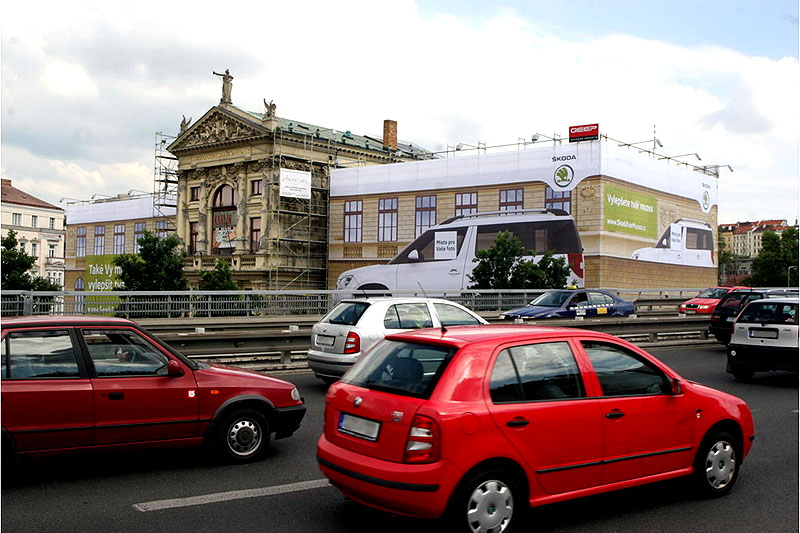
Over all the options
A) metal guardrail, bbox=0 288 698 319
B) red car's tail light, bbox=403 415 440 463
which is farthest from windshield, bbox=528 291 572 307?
red car's tail light, bbox=403 415 440 463

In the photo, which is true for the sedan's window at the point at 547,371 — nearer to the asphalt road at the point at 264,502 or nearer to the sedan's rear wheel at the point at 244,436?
the asphalt road at the point at 264,502

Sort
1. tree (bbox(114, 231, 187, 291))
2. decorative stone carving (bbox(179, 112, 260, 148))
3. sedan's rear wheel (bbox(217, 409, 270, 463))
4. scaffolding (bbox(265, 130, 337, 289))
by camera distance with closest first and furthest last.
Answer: sedan's rear wheel (bbox(217, 409, 270, 463))
tree (bbox(114, 231, 187, 291))
scaffolding (bbox(265, 130, 337, 289))
decorative stone carving (bbox(179, 112, 260, 148))

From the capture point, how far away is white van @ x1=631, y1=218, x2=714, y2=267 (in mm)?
47781

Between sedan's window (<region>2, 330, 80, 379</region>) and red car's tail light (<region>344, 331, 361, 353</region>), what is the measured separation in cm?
538

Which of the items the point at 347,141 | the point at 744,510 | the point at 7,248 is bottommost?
the point at 744,510

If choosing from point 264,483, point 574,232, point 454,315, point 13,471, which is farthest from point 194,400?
point 574,232

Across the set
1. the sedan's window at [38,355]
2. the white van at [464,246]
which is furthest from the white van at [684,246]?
the sedan's window at [38,355]

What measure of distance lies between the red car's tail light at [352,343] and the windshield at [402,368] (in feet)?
18.9

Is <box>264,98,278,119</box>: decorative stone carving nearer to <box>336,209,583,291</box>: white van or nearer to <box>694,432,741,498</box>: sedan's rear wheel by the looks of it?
<box>336,209,583,291</box>: white van

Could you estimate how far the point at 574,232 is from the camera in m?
44.3

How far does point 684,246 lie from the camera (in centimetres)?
5025

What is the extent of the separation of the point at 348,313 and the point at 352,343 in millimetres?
692

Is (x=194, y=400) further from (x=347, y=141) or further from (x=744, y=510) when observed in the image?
(x=347, y=141)

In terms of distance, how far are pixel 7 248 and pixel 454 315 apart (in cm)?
4069
